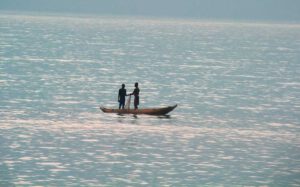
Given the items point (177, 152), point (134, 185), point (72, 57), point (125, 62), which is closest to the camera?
point (134, 185)

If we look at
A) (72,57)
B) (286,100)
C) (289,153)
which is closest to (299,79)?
(286,100)

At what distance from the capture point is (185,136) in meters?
54.1

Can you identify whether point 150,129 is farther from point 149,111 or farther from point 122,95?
point 122,95

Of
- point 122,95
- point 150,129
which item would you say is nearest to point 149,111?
point 122,95

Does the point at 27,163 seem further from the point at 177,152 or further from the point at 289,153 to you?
the point at 289,153

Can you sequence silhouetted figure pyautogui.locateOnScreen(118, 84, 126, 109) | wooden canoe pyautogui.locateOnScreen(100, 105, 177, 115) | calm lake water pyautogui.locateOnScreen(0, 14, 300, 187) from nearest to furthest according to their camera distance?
calm lake water pyautogui.locateOnScreen(0, 14, 300, 187)
silhouetted figure pyautogui.locateOnScreen(118, 84, 126, 109)
wooden canoe pyautogui.locateOnScreen(100, 105, 177, 115)

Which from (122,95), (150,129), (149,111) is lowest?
(150,129)

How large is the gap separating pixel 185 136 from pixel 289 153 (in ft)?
21.5

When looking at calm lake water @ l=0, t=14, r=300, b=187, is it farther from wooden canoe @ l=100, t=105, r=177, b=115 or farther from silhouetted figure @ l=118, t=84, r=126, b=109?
silhouetted figure @ l=118, t=84, r=126, b=109

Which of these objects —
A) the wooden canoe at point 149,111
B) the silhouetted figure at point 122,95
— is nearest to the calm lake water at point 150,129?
the wooden canoe at point 149,111

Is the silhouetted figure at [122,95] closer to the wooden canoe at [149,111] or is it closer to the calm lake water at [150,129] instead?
the wooden canoe at [149,111]

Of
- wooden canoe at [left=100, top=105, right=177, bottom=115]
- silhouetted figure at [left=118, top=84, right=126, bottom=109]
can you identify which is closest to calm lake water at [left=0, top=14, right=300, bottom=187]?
wooden canoe at [left=100, top=105, right=177, bottom=115]

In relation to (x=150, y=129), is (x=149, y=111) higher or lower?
higher

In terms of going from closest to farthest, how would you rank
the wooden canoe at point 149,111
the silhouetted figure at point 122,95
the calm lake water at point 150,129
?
the calm lake water at point 150,129 → the silhouetted figure at point 122,95 → the wooden canoe at point 149,111
